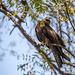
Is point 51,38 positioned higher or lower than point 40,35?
lower

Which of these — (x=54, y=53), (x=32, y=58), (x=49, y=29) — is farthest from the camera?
(x=49, y=29)

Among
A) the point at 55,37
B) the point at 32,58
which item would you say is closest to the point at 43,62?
the point at 32,58

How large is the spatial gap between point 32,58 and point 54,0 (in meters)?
1.50

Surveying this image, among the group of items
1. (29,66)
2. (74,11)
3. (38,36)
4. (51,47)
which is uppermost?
(74,11)

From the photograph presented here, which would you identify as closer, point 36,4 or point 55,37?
point 36,4

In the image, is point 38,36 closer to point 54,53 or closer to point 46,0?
point 54,53

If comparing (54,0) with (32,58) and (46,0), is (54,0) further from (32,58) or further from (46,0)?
(32,58)

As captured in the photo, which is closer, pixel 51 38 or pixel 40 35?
pixel 51 38

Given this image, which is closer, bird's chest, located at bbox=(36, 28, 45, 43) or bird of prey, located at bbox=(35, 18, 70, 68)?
bird of prey, located at bbox=(35, 18, 70, 68)

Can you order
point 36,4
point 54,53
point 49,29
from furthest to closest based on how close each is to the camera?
1. point 49,29
2. point 54,53
3. point 36,4

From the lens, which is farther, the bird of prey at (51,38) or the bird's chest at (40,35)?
the bird's chest at (40,35)

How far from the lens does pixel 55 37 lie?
4.18 m

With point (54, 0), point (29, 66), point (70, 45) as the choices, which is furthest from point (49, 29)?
point (29, 66)

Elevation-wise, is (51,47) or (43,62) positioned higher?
(51,47)
